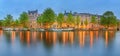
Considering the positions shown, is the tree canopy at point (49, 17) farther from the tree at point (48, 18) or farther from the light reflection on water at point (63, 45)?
the light reflection on water at point (63, 45)

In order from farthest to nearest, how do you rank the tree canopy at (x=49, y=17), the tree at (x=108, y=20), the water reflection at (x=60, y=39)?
1. the tree at (x=108, y=20)
2. the tree canopy at (x=49, y=17)
3. the water reflection at (x=60, y=39)

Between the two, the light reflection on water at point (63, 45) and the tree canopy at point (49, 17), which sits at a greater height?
the tree canopy at point (49, 17)

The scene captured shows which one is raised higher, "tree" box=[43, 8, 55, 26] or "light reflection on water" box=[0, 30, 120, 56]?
"tree" box=[43, 8, 55, 26]

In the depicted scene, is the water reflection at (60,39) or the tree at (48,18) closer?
the water reflection at (60,39)

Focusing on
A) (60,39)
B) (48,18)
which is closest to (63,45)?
(60,39)

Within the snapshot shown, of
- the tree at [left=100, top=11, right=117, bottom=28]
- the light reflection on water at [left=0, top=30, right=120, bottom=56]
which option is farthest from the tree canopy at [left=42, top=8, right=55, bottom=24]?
the light reflection on water at [left=0, top=30, right=120, bottom=56]

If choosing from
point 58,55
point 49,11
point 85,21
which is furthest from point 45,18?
point 58,55

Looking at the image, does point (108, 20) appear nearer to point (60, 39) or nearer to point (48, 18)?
point (48, 18)

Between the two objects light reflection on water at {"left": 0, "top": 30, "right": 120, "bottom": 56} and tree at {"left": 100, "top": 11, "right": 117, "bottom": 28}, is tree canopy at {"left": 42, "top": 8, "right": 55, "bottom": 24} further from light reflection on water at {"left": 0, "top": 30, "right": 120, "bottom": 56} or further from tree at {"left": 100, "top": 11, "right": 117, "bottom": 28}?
light reflection on water at {"left": 0, "top": 30, "right": 120, "bottom": 56}

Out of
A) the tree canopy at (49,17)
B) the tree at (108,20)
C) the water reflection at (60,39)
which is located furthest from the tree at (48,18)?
the water reflection at (60,39)

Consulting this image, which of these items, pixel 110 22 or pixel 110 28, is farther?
pixel 110 28

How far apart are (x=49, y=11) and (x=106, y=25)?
3806 cm

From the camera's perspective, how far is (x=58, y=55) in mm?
16641

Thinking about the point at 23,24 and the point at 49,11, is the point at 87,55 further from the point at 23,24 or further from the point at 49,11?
the point at 23,24
